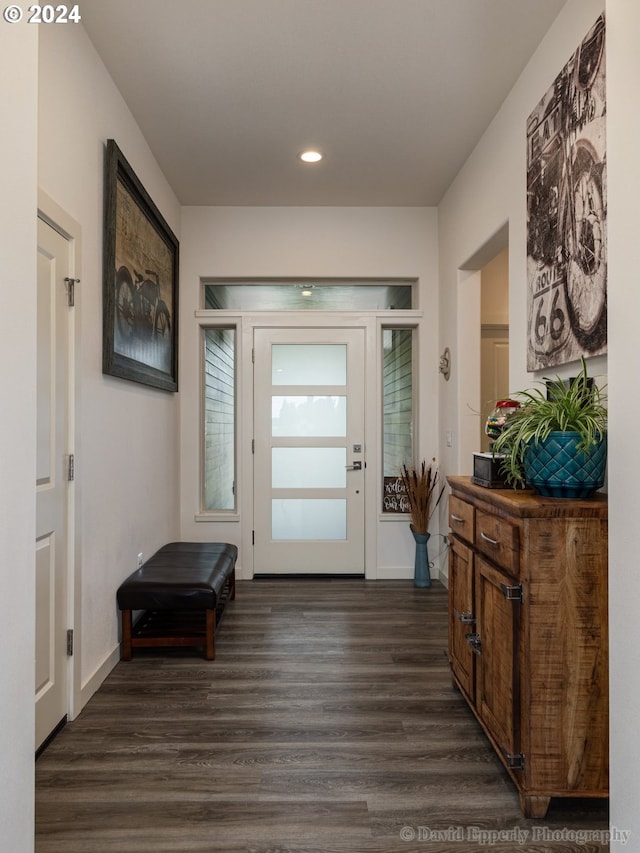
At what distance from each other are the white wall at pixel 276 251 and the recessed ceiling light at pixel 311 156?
832mm

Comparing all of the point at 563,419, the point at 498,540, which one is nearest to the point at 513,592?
the point at 498,540

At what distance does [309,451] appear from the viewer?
181 inches

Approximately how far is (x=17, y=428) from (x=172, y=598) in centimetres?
189

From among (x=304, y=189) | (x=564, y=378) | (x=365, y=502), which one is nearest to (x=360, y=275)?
(x=304, y=189)

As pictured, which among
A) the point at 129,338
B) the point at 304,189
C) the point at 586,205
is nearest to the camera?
the point at 586,205

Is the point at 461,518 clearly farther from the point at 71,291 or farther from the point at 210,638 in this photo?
the point at 71,291

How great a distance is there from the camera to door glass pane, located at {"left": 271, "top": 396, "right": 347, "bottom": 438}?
461cm

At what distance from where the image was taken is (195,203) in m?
4.41

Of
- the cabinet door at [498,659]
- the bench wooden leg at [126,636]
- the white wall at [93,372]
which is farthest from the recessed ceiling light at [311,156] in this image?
the bench wooden leg at [126,636]

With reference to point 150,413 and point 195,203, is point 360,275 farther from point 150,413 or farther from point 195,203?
point 150,413

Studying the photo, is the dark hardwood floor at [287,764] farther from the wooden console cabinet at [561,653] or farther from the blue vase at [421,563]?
the blue vase at [421,563]

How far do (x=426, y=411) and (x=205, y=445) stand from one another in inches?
72.6

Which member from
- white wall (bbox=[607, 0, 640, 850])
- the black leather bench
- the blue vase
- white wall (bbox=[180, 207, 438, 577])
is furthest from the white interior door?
the blue vase

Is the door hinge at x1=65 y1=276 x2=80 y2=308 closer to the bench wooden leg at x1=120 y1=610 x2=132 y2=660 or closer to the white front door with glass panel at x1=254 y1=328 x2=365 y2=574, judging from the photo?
the bench wooden leg at x1=120 y1=610 x2=132 y2=660
